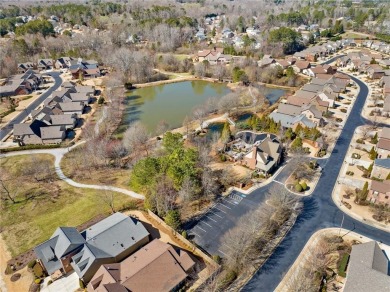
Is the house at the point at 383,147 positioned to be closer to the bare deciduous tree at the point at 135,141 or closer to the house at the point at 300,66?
the bare deciduous tree at the point at 135,141

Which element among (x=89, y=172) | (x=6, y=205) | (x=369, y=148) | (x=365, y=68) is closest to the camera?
(x=6, y=205)

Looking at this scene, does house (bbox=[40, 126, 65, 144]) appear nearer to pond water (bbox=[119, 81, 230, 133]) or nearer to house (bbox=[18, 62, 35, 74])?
pond water (bbox=[119, 81, 230, 133])

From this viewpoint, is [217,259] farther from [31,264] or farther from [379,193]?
[379,193]

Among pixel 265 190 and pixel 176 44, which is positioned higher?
pixel 176 44

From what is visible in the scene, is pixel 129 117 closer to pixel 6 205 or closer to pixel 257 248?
pixel 6 205

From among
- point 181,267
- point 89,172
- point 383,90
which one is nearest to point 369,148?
point 383,90

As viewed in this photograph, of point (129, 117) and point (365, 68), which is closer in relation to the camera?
point (129, 117)

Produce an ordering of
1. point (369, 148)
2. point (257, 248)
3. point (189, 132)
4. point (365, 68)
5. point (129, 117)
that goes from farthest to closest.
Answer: point (365, 68) → point (129, 117) → point (189, 132) → point (369, 148) → point (257, 248)
